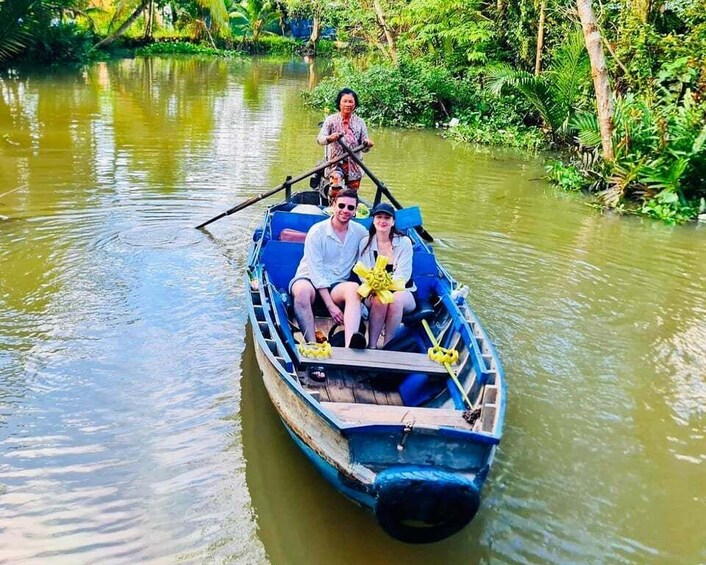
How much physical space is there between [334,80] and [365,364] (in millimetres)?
16010

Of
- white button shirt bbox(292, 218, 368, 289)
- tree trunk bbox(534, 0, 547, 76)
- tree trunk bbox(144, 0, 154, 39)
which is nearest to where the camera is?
white button shirt bbox(292, 218, 368, 289)

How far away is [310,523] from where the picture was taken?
382 centimetres

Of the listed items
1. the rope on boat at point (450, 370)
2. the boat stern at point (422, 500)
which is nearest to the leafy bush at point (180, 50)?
the rope on boat at point (450, 370)

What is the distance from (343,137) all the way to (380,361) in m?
4.00

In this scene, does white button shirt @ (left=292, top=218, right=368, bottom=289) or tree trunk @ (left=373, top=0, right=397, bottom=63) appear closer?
white button shirt @ (left=292, top=218, right=368, bottom=289)

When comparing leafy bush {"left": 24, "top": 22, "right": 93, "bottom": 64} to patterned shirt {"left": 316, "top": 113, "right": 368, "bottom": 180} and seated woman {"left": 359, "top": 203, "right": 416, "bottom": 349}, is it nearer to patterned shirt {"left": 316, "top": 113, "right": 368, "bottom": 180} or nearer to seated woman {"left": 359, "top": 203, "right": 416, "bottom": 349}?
patterned shirt {"left": 316, "top": 113, "right": 368, "bottom": 180}

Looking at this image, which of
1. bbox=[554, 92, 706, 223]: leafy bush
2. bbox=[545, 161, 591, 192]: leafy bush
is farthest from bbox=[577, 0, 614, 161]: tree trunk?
bbox=[545, 161, 591, 192]: leafy bush

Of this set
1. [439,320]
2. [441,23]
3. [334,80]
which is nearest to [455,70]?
[441,23]

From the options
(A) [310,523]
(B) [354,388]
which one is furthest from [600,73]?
(A) [310,523]

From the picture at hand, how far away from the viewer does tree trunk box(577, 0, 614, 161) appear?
10.4m

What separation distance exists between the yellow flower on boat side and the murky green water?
3.75 feet

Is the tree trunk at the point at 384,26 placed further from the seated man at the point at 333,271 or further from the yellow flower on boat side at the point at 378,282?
the yellow flower on boat side at the point at 378,282

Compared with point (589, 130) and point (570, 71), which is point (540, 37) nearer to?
point (570, 71)

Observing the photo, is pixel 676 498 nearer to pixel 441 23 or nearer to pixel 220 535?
pixel 220 535
